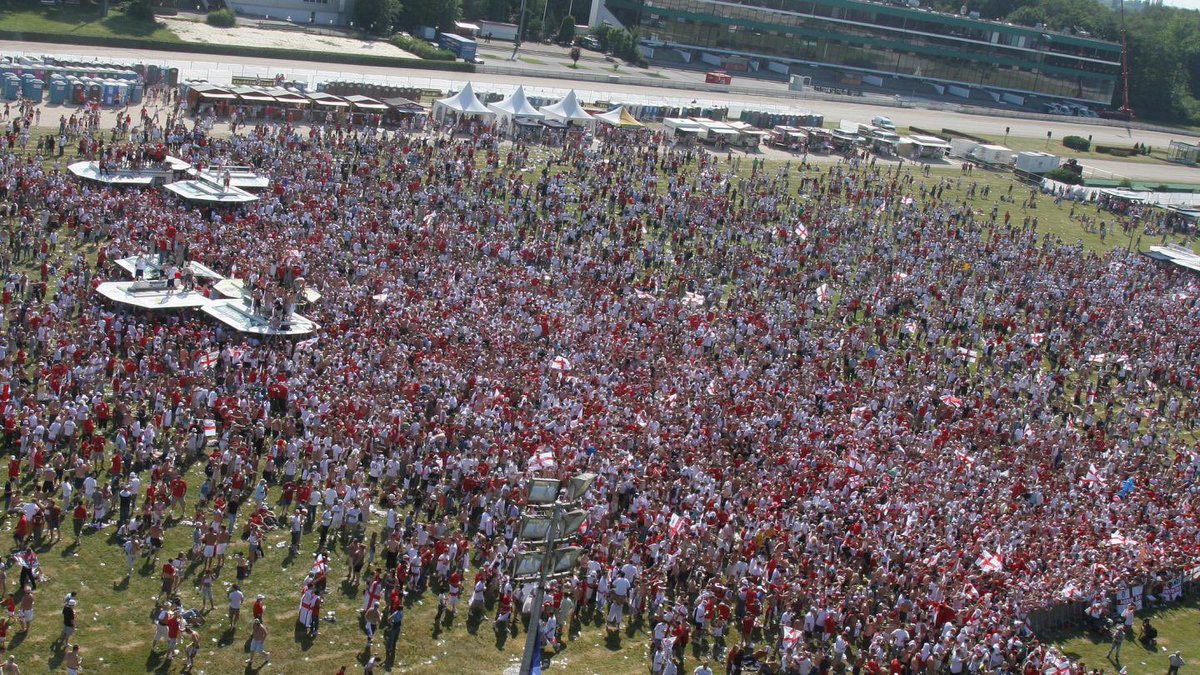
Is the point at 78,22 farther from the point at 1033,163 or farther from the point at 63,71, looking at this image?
the point at 1033,163

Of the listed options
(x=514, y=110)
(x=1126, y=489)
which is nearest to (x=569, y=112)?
(x=514, y=110)

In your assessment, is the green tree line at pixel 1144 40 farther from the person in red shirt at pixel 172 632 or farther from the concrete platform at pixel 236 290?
the person in red shirt at pixel 172 632

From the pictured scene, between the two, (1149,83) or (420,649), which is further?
(1149,83)

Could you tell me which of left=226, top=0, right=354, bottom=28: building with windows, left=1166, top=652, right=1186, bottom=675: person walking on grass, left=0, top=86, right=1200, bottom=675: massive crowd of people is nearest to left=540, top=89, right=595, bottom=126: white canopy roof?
left=0, top=86, right=1200, bottom=675: massive crowd of people

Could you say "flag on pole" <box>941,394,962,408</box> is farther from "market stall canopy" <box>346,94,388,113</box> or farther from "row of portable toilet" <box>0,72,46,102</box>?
"row of portable toilet" <box>0,72,46,102</box>

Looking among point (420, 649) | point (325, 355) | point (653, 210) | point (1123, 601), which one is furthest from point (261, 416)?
point (653, 210)

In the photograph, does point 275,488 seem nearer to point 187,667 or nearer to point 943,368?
point 187,667
